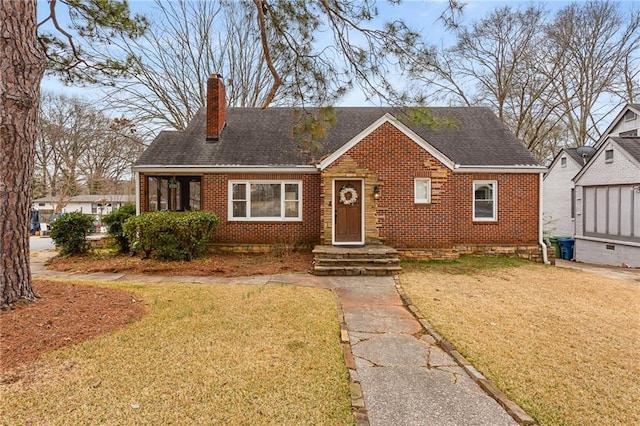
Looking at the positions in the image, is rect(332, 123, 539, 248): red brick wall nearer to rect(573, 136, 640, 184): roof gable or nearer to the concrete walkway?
the concrete walkway

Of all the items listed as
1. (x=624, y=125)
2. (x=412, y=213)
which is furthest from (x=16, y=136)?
(x=624, y=125)

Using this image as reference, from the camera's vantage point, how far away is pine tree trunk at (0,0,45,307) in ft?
15.6

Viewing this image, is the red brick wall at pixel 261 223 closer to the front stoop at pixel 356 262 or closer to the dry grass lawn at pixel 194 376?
the front stoop at pixel 356 262

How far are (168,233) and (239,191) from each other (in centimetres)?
275

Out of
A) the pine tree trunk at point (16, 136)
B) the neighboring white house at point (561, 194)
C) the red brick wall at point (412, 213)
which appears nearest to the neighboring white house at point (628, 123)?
the neighboring white house at point (561, 194)

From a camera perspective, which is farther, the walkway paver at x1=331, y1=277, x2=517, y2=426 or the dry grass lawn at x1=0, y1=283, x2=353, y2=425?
the walkway paver at x1=331, y1=277, x2=517, y2=426

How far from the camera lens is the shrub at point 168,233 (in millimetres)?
9625

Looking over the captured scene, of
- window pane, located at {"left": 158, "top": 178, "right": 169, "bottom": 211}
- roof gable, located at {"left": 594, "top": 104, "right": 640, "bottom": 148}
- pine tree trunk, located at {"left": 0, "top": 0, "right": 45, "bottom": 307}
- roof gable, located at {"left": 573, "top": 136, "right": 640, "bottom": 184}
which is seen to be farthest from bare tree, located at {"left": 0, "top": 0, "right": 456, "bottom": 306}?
roof gable, located at {"left": 594, "top": 104, "right": 640, "bottom": 148}

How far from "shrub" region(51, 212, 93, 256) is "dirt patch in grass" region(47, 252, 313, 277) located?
1.33 feet

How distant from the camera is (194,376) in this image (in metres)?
3.41

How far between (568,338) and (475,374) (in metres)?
→ 2.08

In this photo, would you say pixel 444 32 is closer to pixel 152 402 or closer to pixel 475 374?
pixel 475 374

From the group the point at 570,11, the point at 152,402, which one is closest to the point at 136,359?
the point at 152,402

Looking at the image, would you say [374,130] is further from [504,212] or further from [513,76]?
[513,76]
